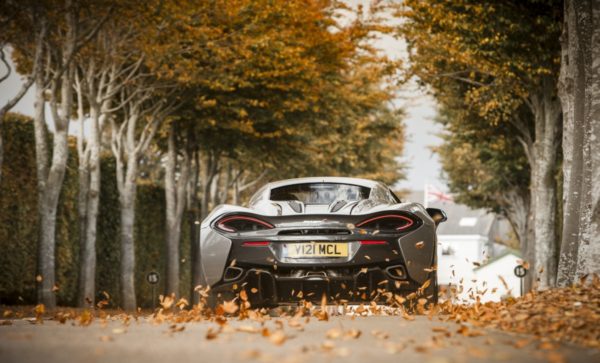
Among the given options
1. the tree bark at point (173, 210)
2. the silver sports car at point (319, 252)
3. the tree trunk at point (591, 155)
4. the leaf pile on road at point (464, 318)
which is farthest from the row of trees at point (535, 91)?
the tree bark at point (173, 210)

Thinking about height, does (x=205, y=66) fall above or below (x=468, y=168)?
above

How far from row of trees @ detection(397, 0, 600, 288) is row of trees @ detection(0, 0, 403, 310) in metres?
2.26

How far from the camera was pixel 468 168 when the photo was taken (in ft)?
122

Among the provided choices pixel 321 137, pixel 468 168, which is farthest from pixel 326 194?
pixel 468 168

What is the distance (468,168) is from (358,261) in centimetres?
2993

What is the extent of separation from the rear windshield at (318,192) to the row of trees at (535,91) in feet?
7.88

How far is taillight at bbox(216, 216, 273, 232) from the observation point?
→ 328 inches

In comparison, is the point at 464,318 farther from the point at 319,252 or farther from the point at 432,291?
the point at 319,252

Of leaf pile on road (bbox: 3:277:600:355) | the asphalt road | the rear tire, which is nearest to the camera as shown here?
the asphalt road

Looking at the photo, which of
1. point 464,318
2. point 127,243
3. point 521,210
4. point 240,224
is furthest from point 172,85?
point 521,210

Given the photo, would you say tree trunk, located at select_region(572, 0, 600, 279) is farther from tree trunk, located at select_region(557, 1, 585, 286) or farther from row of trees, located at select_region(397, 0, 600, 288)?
tree trunk, located at select_region(557, 1, 585, 286)

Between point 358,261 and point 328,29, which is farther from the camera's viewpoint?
point 328,29

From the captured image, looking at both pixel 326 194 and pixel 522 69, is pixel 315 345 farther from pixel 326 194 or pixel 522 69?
pixel 522 69

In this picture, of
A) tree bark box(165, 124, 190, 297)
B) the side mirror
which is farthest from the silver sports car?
tree bark box(165, 124, 190, 297)
